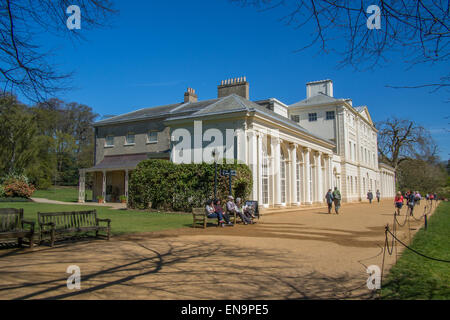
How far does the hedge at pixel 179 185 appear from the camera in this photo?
59.4 feet

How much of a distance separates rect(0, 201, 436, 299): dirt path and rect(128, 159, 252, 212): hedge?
8.37 metres

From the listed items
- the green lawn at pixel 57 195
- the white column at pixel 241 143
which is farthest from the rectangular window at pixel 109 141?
the white column at pixel 241 143

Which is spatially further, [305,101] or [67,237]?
[305,101]

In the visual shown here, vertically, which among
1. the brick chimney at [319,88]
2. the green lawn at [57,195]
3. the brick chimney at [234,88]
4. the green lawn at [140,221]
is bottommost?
the green lawn at [140,221]

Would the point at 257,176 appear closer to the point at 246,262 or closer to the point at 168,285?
the point at 246,262

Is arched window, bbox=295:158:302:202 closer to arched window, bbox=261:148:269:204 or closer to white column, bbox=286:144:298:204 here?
white column, bbox=286:144:298:204

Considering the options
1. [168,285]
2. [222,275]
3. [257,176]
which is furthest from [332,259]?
[257,176]

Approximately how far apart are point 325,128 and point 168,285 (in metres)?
39.5

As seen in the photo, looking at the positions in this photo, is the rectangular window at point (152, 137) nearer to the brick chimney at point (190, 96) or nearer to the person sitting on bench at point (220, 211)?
the brick chimney at point (190, 96)

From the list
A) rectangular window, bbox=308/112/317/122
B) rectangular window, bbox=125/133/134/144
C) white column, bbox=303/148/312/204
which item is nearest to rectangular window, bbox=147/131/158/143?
rectangular window, bbox=125/133/134/144

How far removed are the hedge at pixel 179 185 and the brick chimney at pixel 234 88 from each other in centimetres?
1201

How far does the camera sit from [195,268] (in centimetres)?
589
